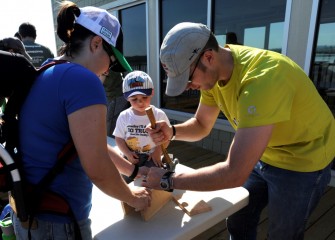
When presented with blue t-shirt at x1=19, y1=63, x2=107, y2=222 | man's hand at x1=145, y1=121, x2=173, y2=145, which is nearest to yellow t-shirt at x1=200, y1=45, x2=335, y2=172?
man's hand at x1=145, y1=121, x2=173, y2=145

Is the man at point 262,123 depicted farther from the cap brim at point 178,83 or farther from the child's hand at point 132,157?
the child's hand at point 132,157

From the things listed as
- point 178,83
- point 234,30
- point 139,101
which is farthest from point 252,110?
point 234,30

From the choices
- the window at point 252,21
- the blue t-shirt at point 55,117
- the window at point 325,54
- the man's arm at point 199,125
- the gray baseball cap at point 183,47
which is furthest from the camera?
the window at point 252,21

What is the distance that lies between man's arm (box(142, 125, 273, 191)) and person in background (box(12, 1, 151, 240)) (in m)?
0.19

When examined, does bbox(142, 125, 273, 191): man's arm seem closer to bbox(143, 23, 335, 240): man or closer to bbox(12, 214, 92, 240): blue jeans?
bbox(143, 23, 335, 240): man

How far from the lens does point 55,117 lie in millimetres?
890

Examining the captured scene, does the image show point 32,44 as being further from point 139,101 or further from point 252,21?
point 252,21

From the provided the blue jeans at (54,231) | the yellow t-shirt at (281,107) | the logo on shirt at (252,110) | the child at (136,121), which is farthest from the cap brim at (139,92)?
the blue jeans at (54,231)

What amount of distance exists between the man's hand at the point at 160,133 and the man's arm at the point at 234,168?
18.1 inches

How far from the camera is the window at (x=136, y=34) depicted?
5.42 metres

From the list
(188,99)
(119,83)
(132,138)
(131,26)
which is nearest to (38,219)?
(132,138)

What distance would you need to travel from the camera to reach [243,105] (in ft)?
3.76

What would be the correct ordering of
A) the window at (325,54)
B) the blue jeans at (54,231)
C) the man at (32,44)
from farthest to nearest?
the man at (32,44) < the window at (325,54) < the blue jeans at (54,231)

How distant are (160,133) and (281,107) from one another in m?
→ 0.77
